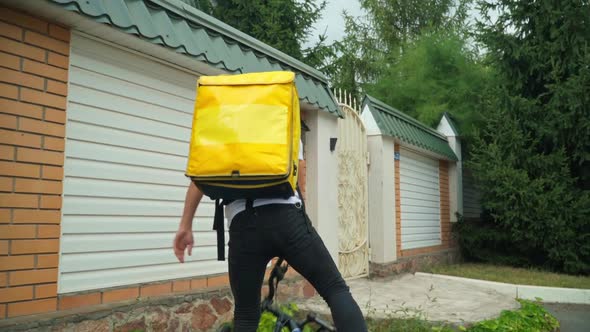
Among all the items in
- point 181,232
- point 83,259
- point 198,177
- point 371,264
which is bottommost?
point 371,264

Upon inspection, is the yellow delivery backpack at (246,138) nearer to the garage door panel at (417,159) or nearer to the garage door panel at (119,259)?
the garage door panel at (119,259)

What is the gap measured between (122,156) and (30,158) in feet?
2.73

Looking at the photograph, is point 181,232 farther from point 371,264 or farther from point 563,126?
point 563,126

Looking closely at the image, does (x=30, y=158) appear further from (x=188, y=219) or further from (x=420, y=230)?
(x=420, y=230)

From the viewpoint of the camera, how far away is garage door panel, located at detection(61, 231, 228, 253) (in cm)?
361

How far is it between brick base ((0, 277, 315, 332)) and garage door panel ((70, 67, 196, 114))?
5.42ft

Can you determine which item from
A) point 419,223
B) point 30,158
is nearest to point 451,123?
point 419,223

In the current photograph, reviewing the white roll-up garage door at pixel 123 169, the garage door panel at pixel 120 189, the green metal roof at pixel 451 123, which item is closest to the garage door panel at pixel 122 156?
the white roll-up garage door at pixel 123 169

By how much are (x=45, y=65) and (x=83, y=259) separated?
4.60ft

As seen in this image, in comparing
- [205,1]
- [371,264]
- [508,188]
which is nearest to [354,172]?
[371,264]

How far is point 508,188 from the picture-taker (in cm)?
1020

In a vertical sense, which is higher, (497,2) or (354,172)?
(497,2)

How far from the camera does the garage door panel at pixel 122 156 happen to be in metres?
3.68

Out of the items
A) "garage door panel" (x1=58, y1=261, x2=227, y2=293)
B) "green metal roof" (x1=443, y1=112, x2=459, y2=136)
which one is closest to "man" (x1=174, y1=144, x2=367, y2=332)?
"garage door panel" (x1=58, y1=261, x2=227, y2=293)
